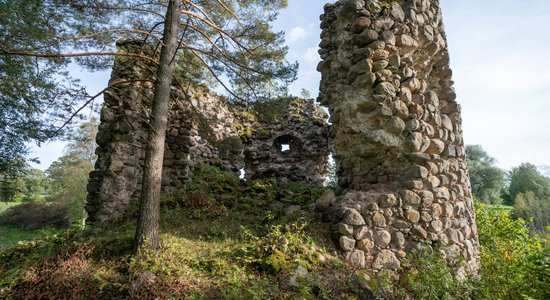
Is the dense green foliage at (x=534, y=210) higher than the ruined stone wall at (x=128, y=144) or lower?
lower

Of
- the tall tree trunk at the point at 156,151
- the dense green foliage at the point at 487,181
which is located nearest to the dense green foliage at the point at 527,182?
the dense green foliage at the point at 487,181

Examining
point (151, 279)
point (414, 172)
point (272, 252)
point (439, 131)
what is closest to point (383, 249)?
point (414, 172)

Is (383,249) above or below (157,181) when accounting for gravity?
below

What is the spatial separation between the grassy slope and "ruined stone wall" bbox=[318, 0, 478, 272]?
71cm

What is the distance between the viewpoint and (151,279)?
335cm

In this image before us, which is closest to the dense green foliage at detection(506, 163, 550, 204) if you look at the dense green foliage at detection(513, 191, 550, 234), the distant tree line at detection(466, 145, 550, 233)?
the distant tree line at detection(466, 145, 550, 233)

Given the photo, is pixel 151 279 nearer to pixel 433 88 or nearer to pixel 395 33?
pixel 395 33

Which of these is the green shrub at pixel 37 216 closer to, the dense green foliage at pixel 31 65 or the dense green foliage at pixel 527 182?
the dense green foliage at pixel 31 65

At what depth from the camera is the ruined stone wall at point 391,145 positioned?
4.10 m

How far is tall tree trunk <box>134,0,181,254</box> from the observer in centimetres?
412

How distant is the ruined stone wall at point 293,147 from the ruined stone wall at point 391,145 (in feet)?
21.7

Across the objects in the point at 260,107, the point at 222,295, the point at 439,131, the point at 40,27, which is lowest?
the point at 222,295

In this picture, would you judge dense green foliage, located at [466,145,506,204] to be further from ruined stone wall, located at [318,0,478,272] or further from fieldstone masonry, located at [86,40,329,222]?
ruined stone wall, located at [318,0,478,272]

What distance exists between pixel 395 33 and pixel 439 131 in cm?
191
